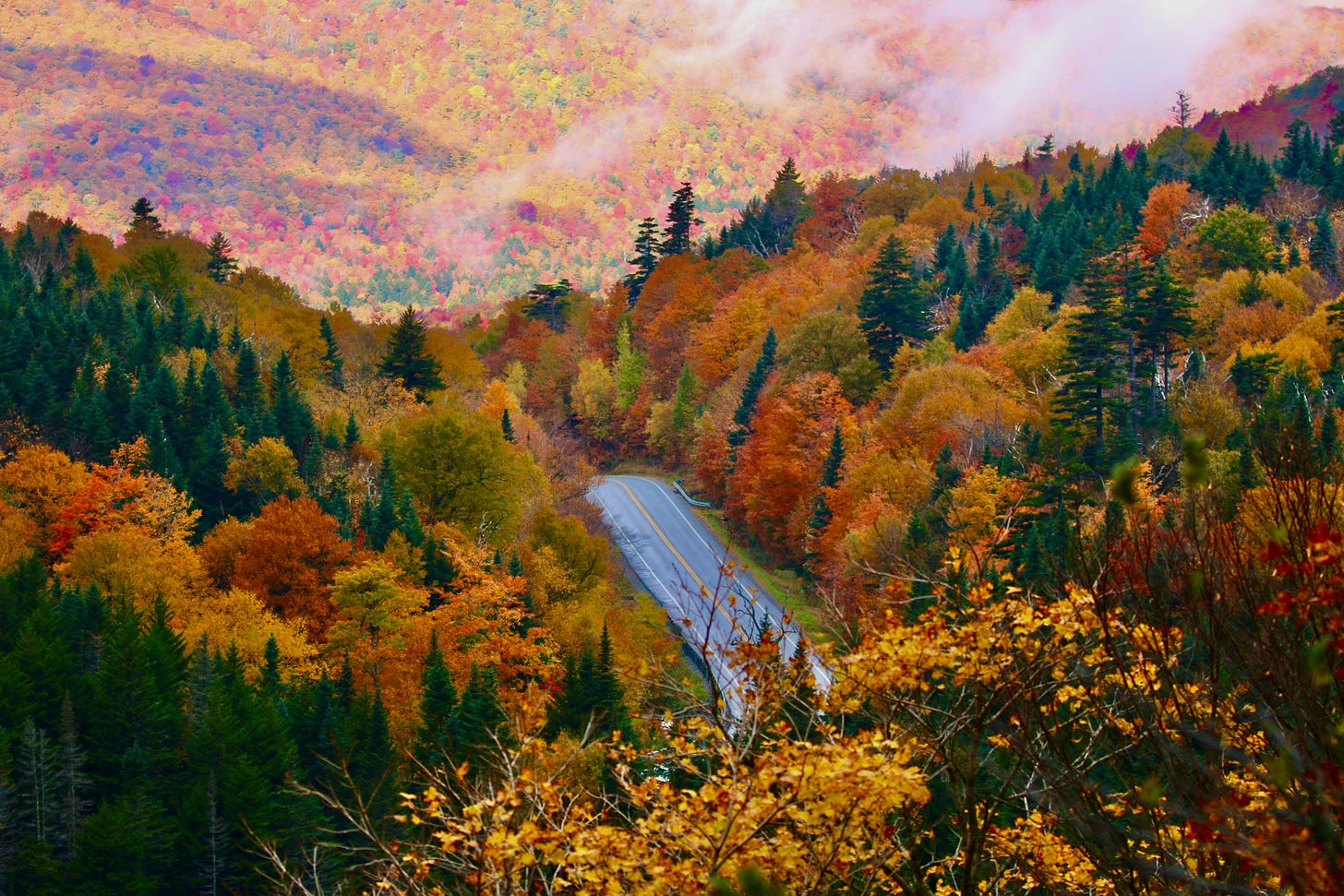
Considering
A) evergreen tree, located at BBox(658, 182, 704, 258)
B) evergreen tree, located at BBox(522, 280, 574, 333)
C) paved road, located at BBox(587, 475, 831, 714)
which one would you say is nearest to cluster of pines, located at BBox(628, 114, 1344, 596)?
evergreen tree, located at BBox(658, 182, 704, 258)

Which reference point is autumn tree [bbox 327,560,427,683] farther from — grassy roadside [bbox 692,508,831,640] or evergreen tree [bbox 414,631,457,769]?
grassy roadside [bbox 692,508,831,640]

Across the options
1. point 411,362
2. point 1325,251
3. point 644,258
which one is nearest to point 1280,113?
point 1325,251

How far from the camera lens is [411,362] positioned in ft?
242

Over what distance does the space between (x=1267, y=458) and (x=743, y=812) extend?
4.42 m

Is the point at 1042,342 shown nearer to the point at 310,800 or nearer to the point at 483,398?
the point at 310,800

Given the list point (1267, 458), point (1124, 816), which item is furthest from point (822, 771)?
point (1124, 816)

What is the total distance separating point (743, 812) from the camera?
26.9 feet

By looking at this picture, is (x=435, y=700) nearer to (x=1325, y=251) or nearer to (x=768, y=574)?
(x=768, y=574)

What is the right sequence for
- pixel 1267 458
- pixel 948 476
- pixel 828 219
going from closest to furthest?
1. pixel 1267 458
2. pixel 948 476
3. pixel 828 219

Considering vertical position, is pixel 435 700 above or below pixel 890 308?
below

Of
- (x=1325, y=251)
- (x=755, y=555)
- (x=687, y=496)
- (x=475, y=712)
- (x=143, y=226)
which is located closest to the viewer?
(x=475, y=712)

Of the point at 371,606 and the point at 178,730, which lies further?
the point at 371,606

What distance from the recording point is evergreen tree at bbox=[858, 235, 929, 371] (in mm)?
64562

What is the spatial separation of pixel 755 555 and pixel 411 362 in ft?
91.4
